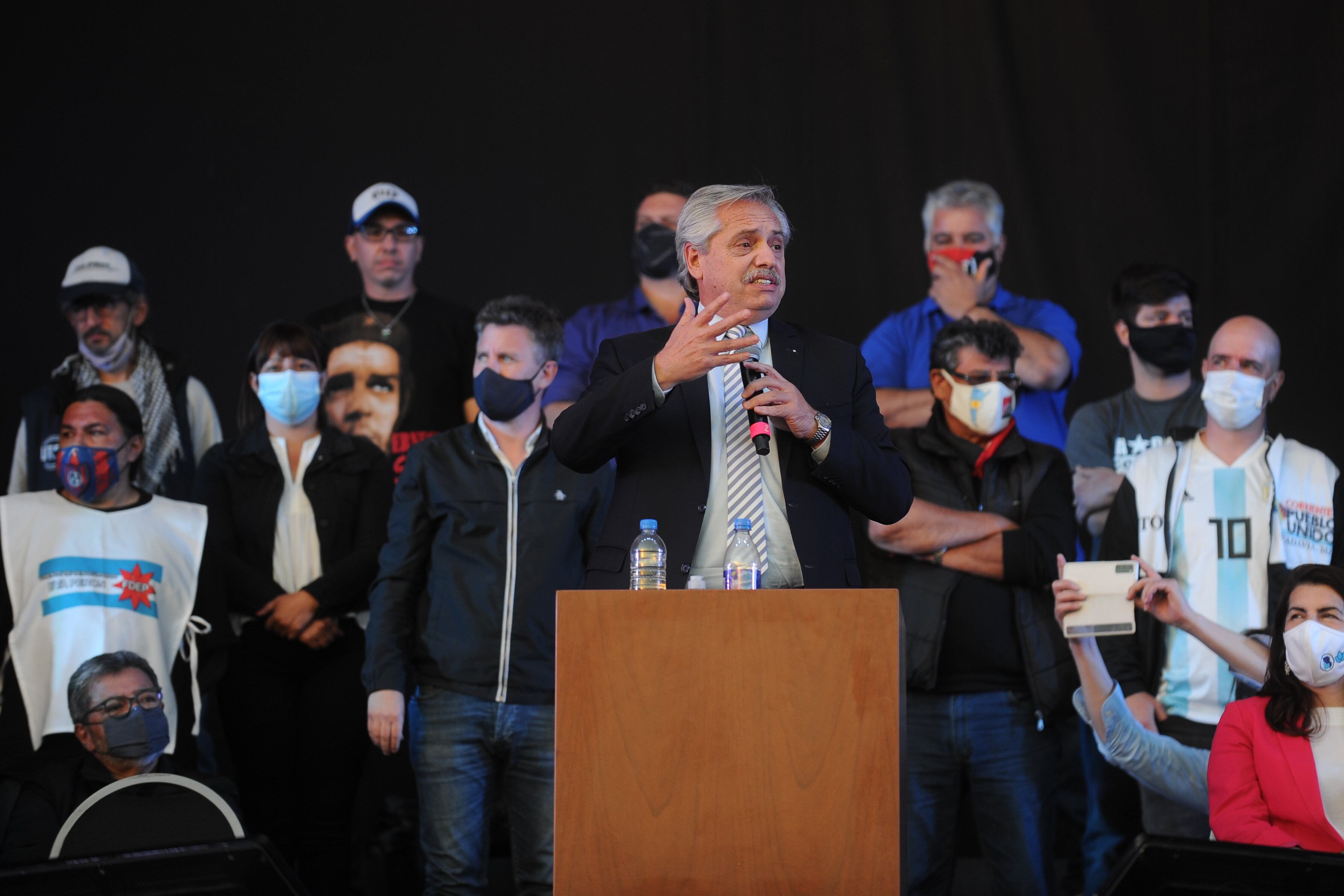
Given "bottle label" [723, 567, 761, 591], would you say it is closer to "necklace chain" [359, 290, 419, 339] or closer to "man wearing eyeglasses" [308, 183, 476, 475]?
"man wearing eyeglasses" [308, 183, 476, 475]

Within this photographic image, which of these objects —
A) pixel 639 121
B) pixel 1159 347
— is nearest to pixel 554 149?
pixel 639 121

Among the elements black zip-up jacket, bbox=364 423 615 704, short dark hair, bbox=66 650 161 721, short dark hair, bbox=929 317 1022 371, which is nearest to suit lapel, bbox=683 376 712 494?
black zip-up jacket, bbox=364 423 615 704

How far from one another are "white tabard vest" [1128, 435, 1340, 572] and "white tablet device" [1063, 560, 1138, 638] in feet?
2.67

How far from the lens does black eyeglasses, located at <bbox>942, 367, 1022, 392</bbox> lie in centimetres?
375

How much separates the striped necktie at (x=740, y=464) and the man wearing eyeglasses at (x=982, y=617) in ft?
3.89

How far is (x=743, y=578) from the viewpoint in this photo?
2160 millimetres

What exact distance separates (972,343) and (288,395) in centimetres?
213

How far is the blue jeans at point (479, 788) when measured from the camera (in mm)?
3270

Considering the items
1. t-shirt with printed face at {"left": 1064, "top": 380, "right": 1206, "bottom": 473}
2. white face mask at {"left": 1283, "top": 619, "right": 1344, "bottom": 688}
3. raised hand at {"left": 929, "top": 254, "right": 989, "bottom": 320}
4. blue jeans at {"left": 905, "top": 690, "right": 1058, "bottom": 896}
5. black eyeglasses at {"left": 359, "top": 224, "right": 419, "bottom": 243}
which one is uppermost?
black eyeglasses at {"left": 359, "top": 224, "right": 419, "bottom": 243}

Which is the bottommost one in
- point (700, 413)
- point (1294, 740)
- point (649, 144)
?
point (1294, 740)

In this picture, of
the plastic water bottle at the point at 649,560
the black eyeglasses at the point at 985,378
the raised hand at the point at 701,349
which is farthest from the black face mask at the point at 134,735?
the black eyeglasses at the point at 985,378

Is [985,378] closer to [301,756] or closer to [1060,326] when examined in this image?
[1060,326]

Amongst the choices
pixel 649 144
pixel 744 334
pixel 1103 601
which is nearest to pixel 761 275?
pixel 744 334

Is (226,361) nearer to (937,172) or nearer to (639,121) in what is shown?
(639,121)
